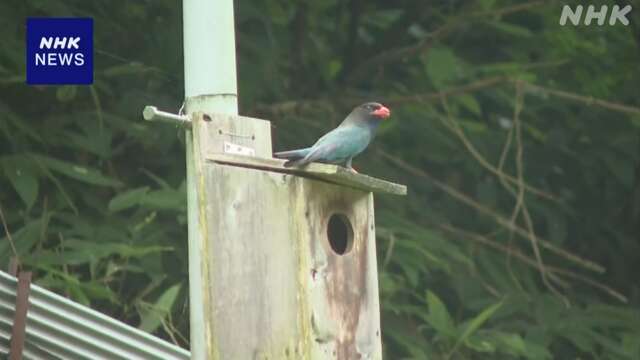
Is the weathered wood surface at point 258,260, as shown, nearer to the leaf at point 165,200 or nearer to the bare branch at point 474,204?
the leaf at point 165,200

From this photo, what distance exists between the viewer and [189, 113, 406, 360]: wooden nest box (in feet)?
16.1

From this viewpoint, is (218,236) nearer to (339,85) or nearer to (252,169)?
(252,169)

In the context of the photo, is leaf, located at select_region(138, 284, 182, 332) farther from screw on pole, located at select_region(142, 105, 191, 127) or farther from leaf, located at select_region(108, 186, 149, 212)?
screw on pole, located at select_region(142, 105, 191, 127)

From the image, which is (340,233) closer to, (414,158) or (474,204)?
(474,204)

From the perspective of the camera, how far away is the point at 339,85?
8.32 meters

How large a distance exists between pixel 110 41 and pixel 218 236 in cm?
261

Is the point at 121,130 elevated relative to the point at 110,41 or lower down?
lower down

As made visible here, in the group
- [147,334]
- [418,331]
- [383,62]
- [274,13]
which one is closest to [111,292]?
[147,334]

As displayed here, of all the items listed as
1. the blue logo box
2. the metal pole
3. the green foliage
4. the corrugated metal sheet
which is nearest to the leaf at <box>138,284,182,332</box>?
the green foliage

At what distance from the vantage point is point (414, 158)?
8.14 m

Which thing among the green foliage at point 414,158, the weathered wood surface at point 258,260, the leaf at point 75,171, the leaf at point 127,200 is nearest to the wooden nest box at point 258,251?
the weathered wood surface at point 258,260

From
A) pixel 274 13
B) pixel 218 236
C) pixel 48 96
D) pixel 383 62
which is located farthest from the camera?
pixel 383 62

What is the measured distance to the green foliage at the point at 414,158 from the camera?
668 cm

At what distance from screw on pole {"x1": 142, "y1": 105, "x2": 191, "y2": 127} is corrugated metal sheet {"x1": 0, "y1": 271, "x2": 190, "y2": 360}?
0.87 metres
